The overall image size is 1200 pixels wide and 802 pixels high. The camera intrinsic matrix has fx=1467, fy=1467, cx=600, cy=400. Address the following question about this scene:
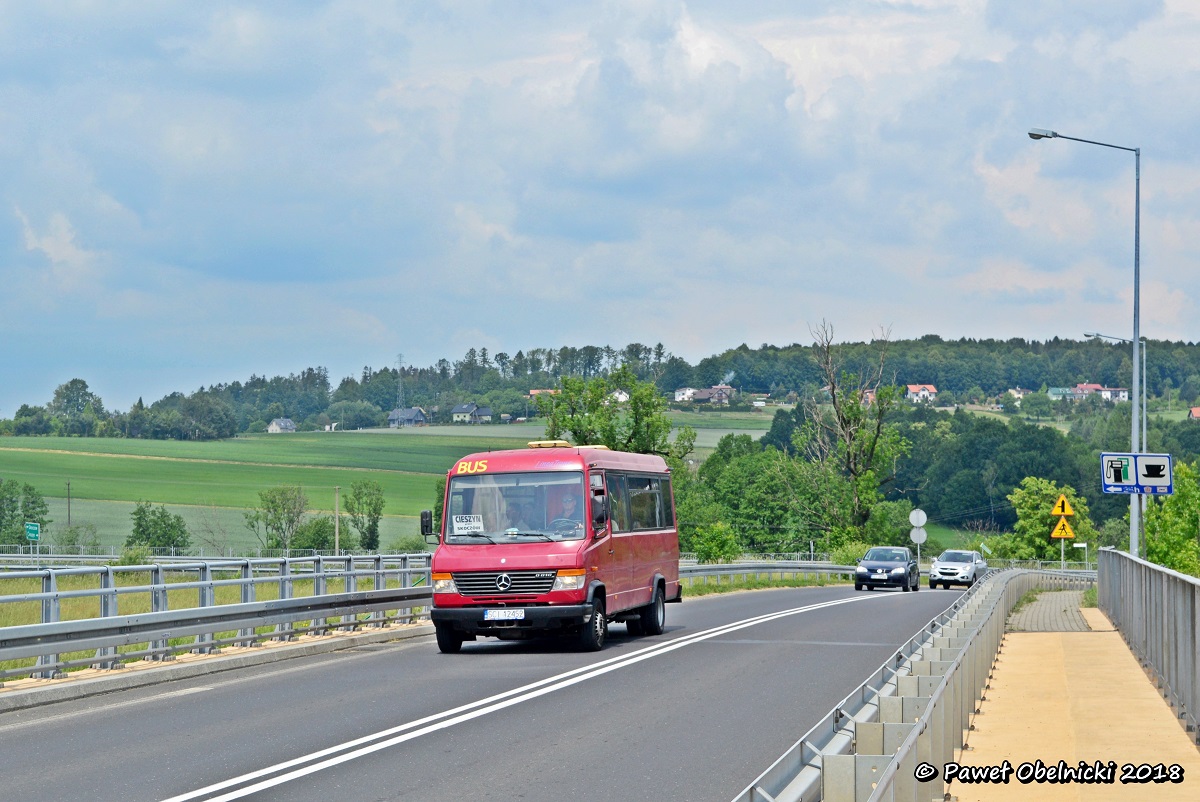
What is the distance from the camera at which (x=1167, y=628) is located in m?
13.2

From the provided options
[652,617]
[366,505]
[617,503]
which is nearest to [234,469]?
[366,505]

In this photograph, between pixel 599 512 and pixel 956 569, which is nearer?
pixel 599 512

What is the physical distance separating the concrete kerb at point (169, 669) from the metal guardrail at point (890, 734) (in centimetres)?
827

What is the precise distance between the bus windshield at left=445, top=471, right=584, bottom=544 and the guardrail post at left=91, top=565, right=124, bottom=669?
5050mm

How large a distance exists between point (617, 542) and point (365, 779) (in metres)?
11.3

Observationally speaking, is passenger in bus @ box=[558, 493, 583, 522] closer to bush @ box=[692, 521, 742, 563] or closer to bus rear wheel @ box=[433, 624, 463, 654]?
bus rear wheel @ box=[433, 624, 463, 654]

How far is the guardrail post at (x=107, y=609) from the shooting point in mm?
15555

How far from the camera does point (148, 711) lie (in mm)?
13195

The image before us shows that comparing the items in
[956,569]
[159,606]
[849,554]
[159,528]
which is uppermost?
[159,606]

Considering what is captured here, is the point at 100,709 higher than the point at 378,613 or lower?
higher

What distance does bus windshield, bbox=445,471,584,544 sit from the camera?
1956 cm

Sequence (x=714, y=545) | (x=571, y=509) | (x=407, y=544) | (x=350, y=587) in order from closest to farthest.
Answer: (x=571, y=509)
(x=350, y=587)
(x=714, y=545)
(x=407, y=544)

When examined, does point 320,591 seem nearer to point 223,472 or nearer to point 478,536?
→ point 478,536

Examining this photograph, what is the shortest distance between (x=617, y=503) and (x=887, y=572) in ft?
87.0
